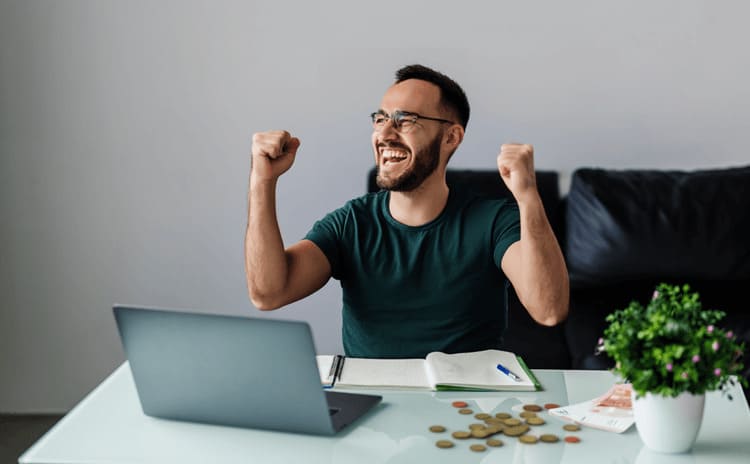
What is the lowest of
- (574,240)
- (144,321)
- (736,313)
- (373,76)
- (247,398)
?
(736,313)

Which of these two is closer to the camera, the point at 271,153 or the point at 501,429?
the point at 501,429

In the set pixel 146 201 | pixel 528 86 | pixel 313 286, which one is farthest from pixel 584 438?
pixel 146 201

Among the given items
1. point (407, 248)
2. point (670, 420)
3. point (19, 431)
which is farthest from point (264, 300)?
point (19, 431)

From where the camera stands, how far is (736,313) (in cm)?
304

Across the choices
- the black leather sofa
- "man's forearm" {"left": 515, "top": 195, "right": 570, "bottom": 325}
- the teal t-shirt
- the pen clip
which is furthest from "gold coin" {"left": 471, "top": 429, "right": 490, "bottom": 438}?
the black leather sofa

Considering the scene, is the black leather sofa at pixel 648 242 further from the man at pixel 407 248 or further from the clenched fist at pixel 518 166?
the clenched fist at pixel 518 166

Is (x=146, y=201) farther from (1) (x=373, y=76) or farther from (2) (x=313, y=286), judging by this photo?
(2) (x=313, y=286)

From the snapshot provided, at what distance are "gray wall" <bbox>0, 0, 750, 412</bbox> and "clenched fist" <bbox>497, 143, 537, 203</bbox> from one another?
156 cm

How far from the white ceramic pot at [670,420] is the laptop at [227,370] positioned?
0.46m

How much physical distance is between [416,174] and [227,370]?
0.88 m

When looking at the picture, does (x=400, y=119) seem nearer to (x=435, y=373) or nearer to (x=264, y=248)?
(x=264, y=248)

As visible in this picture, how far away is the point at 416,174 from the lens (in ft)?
7.35

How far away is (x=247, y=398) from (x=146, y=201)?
6.94 ft

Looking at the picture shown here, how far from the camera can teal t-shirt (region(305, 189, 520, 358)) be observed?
2.18 metres
